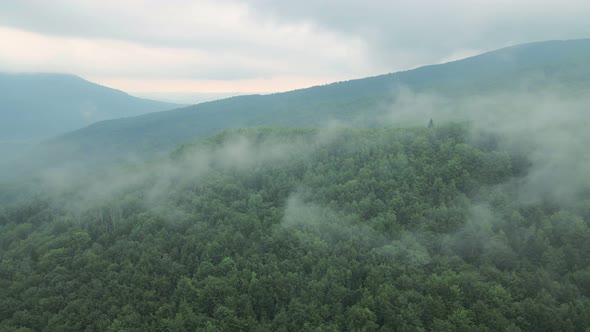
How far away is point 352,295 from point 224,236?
3185 cm

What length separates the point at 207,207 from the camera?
94.0 m

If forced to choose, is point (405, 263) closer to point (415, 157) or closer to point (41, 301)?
point (415, 157)

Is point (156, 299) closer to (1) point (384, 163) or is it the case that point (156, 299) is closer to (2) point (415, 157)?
(1) point (384, 163)

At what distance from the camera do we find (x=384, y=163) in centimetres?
9706

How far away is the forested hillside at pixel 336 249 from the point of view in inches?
2191

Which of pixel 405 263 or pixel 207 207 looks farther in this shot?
pixel 207 207

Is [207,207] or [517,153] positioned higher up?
[517,153]

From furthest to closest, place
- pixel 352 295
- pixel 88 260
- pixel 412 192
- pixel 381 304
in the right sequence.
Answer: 1. pixel 412 192
2. pixel 88 260
3. pixel 352 295
4. pixel 381 304

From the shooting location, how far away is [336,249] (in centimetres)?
7012

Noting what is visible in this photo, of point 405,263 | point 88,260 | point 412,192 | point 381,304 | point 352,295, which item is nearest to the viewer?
point 381,304

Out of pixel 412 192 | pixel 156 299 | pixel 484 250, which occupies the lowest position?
pixel 156 299

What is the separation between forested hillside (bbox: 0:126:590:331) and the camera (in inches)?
2191

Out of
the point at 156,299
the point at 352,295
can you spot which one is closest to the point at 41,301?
the point at 156,299

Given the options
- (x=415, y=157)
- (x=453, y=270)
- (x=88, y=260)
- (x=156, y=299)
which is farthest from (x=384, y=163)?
(x=88, y=260)
